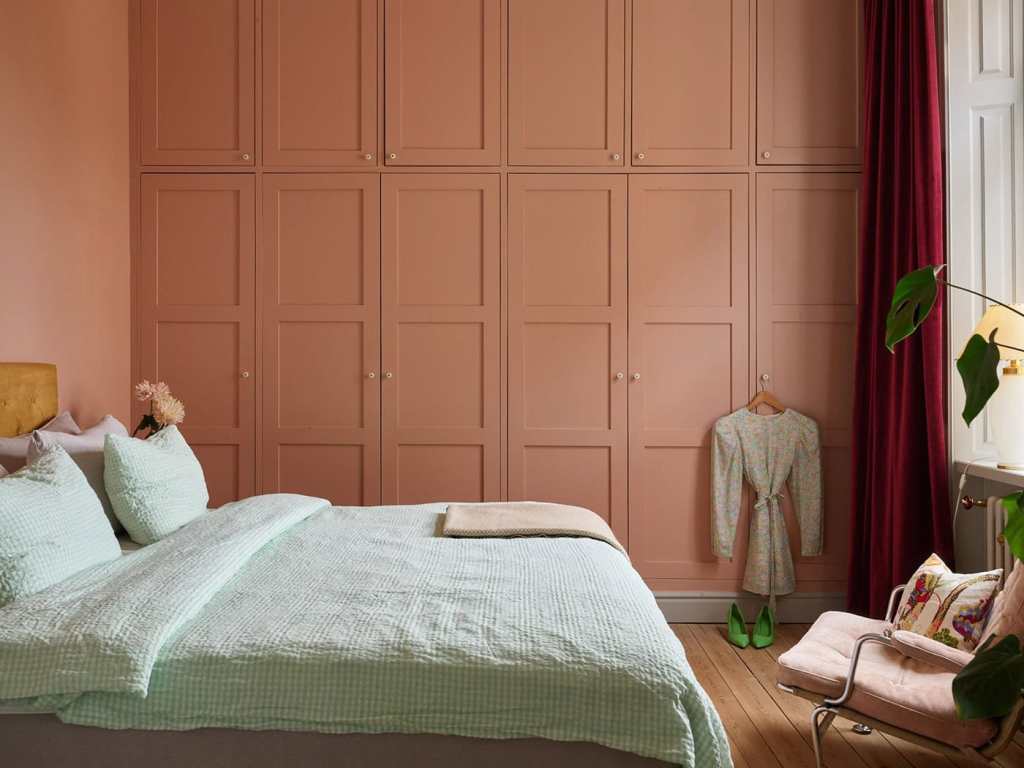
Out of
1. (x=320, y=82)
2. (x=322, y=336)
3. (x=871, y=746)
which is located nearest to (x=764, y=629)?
(x=871, y=746)

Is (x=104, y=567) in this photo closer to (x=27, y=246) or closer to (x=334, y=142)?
(x=27, y=246)

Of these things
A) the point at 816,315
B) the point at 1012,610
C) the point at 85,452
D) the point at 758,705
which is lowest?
the point at 758,705

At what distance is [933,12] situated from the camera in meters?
3.08

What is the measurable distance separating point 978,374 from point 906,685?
3.15 ft

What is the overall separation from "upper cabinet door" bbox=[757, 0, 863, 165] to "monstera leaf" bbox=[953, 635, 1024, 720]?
246 centimetres

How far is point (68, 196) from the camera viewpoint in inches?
123

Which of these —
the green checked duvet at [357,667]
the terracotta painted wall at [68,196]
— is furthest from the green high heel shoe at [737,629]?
the terracotta painted wall at [68,196]

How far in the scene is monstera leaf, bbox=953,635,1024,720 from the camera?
165 cm

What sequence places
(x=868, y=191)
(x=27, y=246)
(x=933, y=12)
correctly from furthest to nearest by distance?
(x=868, y=191) → (x=933, y=12) → (x=27, y=246)

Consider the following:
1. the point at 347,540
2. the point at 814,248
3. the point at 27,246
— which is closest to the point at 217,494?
the point at 27,246

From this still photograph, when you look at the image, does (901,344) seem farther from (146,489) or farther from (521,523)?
(146,489)

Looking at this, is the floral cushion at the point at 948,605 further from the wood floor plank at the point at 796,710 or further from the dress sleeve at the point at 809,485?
the dress sleeve at the point at 809,485

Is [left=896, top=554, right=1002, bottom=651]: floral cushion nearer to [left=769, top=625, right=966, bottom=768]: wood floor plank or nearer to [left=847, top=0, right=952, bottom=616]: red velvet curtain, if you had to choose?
[left=769, top=625, right=966, bottom=768]: wood floor plank

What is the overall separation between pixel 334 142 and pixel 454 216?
24.5 inches
